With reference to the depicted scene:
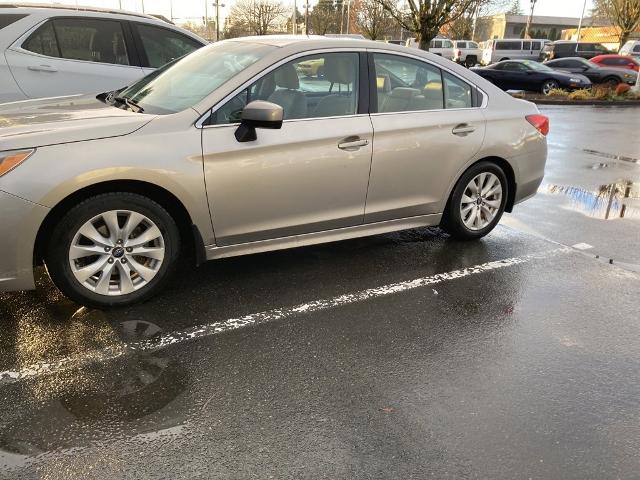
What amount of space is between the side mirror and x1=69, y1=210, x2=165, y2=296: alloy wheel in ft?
2.70

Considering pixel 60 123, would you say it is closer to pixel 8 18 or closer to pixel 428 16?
pixel 8 18

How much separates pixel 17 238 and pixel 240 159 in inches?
54.3

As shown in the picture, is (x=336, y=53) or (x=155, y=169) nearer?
(x=155, y=169)

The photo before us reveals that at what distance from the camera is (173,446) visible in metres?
2.47

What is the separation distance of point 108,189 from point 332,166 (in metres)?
1.51

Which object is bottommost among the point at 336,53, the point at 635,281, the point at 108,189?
the point at 635,281

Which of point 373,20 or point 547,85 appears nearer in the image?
point 547,85

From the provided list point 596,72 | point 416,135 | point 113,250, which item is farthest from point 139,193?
point 596,72

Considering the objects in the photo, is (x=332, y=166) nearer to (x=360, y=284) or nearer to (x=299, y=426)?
(x=360, y=284)

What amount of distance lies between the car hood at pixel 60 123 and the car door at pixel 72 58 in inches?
90.1

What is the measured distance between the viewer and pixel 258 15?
58844mm

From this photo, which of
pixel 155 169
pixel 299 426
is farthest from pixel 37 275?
pixel 299 426

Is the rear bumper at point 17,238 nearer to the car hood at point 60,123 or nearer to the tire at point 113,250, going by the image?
the tire at point 113,250

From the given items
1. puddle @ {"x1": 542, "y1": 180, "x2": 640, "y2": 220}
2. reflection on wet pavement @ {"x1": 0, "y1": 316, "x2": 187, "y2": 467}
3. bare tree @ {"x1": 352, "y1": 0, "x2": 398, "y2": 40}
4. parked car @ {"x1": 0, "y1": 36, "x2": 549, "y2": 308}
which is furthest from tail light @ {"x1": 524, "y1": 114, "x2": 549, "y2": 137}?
bare tree @ {"x1": 352, "y1": 0, "x2": 398, "y2": 40}
